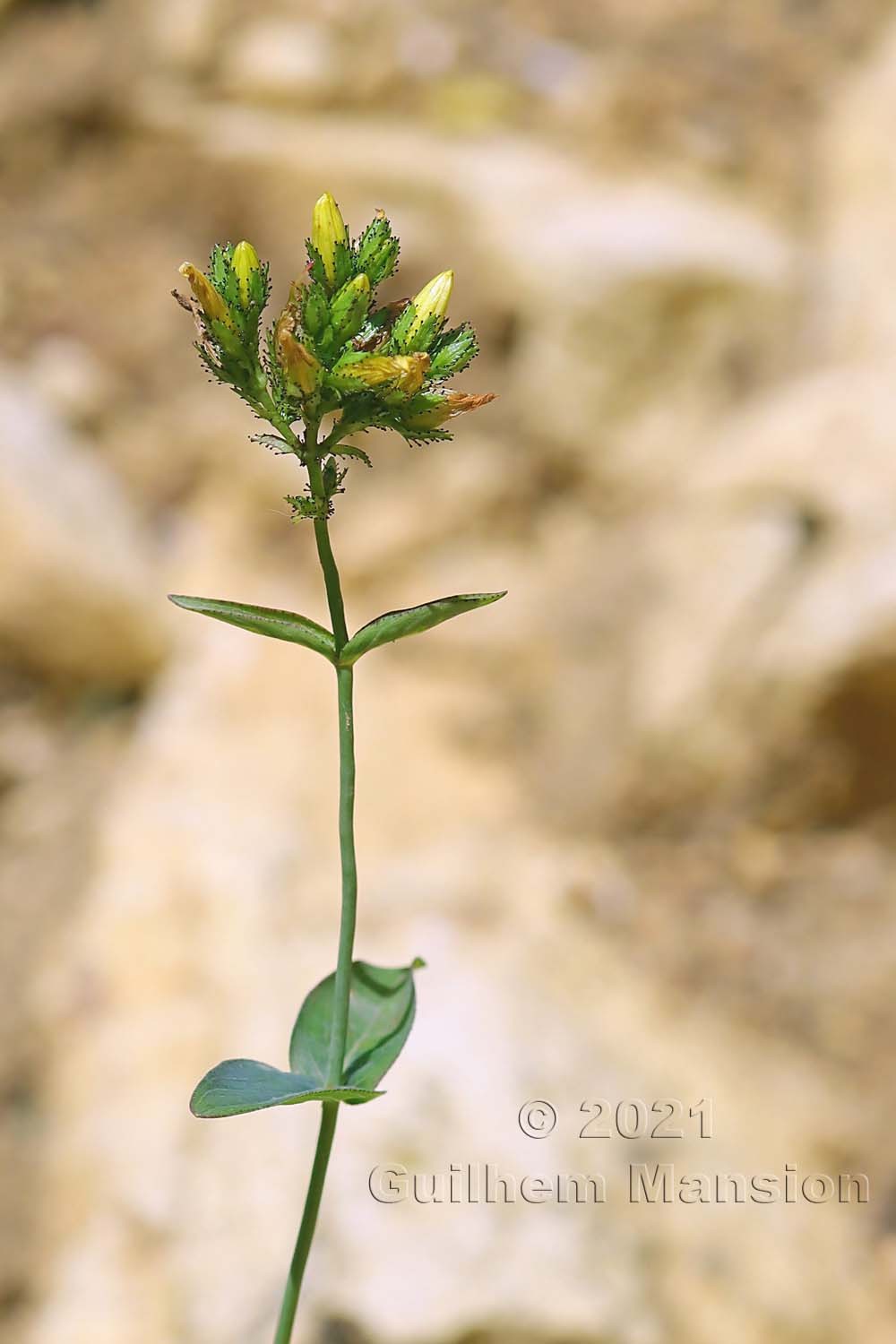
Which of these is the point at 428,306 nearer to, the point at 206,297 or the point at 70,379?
the point at 206,297

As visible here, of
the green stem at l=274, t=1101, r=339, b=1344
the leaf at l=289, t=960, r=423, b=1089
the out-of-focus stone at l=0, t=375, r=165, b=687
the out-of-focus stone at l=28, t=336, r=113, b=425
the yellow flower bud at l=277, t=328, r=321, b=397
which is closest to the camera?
the yellow flower bud at l=277, t=328, r=321, b=397

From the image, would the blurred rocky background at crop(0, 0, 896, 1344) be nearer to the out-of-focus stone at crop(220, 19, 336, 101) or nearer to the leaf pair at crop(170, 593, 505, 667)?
the out-of-focus stone at crop(220, 19, 336, 101)

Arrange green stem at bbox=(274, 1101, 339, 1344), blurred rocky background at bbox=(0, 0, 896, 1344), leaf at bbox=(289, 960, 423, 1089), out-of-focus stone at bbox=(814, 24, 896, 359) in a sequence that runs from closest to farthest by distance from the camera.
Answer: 1. green stem at bbox=(274, 1101, 339, 1344)
2. leaf at bbox=(289, 960, 423, 1089)
3. blurred rocky background at bbox=(0, 0, 896, 1344)
4. out-of-focus stone at bbox=(814, 24, 896, 359)

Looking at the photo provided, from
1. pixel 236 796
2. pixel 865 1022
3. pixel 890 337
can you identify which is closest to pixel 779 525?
pixel 890 337

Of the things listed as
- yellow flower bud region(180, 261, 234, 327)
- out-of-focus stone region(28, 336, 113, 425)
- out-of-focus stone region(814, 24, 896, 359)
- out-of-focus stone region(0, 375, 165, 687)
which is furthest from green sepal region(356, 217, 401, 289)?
out-of-focus stone region(28, 336, 113, 425)

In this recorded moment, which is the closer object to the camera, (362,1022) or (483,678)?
(362,1022)

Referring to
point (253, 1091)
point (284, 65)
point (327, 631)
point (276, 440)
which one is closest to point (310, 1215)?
point (253, 1091)
